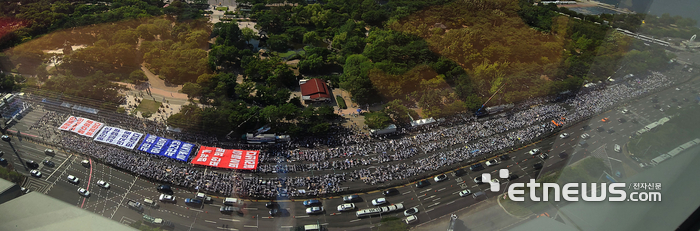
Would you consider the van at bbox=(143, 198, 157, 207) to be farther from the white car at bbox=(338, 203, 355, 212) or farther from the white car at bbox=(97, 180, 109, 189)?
the white car at bbox=(338, 203, 355, 212)

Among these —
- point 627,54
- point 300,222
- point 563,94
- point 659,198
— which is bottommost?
point 300,222

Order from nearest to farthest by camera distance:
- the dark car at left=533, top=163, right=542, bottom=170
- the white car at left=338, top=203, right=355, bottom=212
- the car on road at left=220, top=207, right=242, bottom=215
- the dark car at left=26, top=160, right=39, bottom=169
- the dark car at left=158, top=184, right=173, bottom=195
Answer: the car on road at left=220, top=207, right=242, bottom=215
the white car at left=338, top=203, right=355, bottom=212
the dark car at left=158, top=184, right=173, bottom=195
the dark car at left=26, top=160, right=39, bottom=169
the dark car at left=533, top=163, right=542, bottom=170

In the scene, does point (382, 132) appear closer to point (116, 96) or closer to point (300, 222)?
point (300, 222)

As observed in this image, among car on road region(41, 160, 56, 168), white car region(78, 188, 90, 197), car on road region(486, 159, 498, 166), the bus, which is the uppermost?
car on road region(486, 159, 498, 166)

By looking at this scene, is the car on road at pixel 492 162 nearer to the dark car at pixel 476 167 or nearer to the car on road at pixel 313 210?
the dark car at pixel 476 167

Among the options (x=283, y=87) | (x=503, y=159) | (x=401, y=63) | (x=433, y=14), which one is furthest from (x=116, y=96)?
(x=433, y=14)

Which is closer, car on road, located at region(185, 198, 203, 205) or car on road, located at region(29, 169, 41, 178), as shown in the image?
car on road, located at region(185, 198, 203, 205)

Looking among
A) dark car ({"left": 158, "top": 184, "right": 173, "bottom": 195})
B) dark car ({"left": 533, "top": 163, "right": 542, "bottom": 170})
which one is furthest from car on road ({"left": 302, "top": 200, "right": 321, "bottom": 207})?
dark car ({"left": 533, "top": 163, "right": 542, "bottom": 170})
